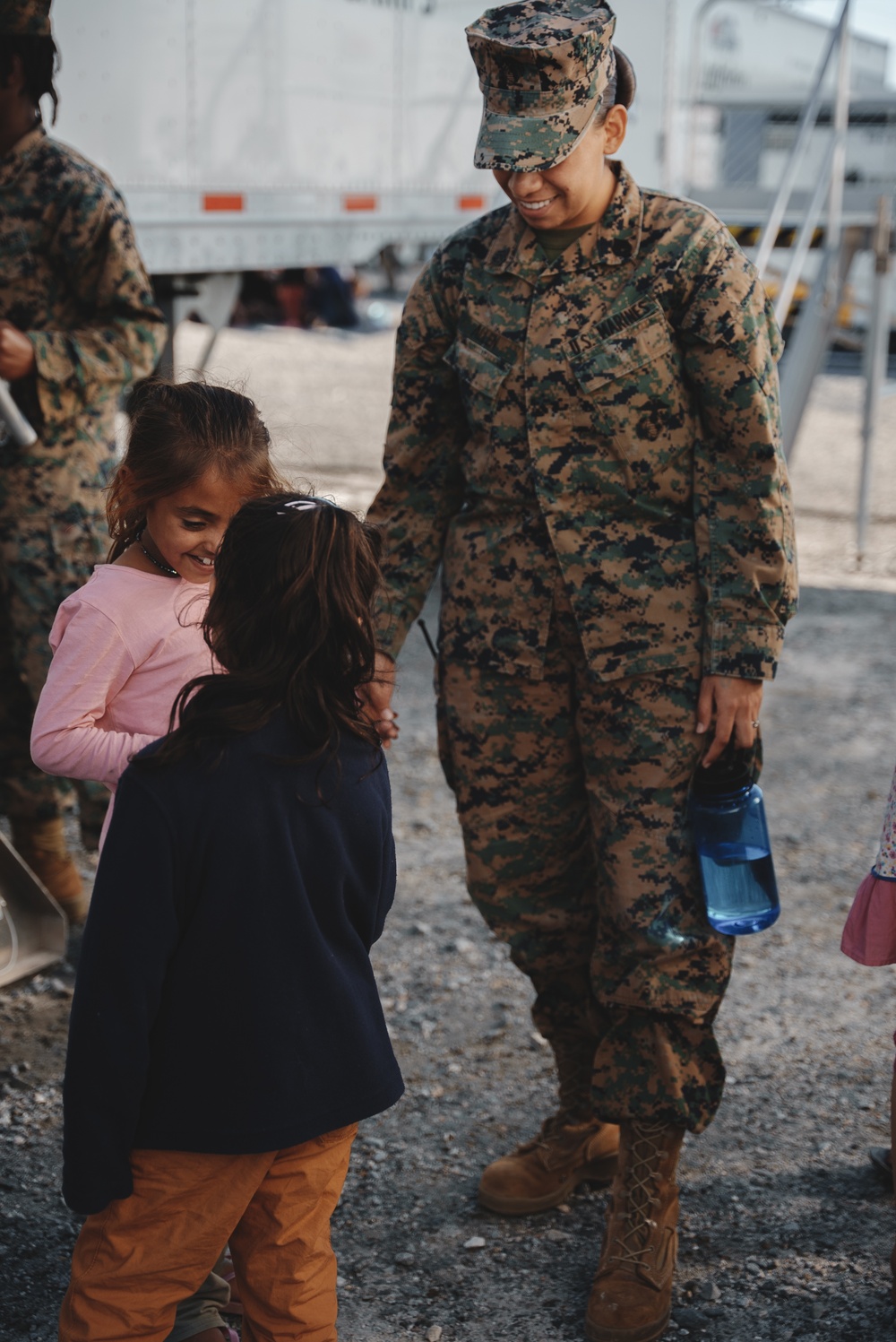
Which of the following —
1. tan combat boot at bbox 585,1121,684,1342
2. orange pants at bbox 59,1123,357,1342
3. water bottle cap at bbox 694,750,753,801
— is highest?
water bottle cap at bbox 694,750,753,801

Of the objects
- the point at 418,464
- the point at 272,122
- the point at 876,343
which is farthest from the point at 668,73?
the point at 418,464

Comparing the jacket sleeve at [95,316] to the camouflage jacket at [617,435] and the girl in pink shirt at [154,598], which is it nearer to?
the camouflage jacket at [617,435]

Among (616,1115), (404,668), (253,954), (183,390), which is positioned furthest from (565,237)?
(404,668)

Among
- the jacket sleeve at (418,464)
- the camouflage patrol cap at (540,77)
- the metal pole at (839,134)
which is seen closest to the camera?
the camouflage patrol cap at (540,77)

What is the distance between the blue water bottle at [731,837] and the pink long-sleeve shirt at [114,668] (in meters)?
0.88

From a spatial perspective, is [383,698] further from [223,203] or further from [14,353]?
[223,203]

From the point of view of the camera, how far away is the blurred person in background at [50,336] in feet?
10.2

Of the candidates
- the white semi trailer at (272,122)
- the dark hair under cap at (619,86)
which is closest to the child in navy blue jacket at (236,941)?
the dark hair under cap at (619,86)

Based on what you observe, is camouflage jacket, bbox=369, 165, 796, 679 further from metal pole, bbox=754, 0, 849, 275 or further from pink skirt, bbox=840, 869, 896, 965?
metal pole, bbox=754, 0, 849, 275

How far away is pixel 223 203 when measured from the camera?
5102 mm

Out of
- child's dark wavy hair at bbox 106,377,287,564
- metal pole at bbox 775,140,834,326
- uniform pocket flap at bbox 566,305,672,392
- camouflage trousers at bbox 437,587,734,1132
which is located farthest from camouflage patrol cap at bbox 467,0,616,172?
metal pole at bbox 775,140,834,326

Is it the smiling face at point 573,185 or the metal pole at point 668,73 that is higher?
the metal pole at point 668,73

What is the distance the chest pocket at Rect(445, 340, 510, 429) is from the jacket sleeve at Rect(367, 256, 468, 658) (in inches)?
3.0

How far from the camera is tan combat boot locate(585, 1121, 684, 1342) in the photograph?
2281 millimetres
